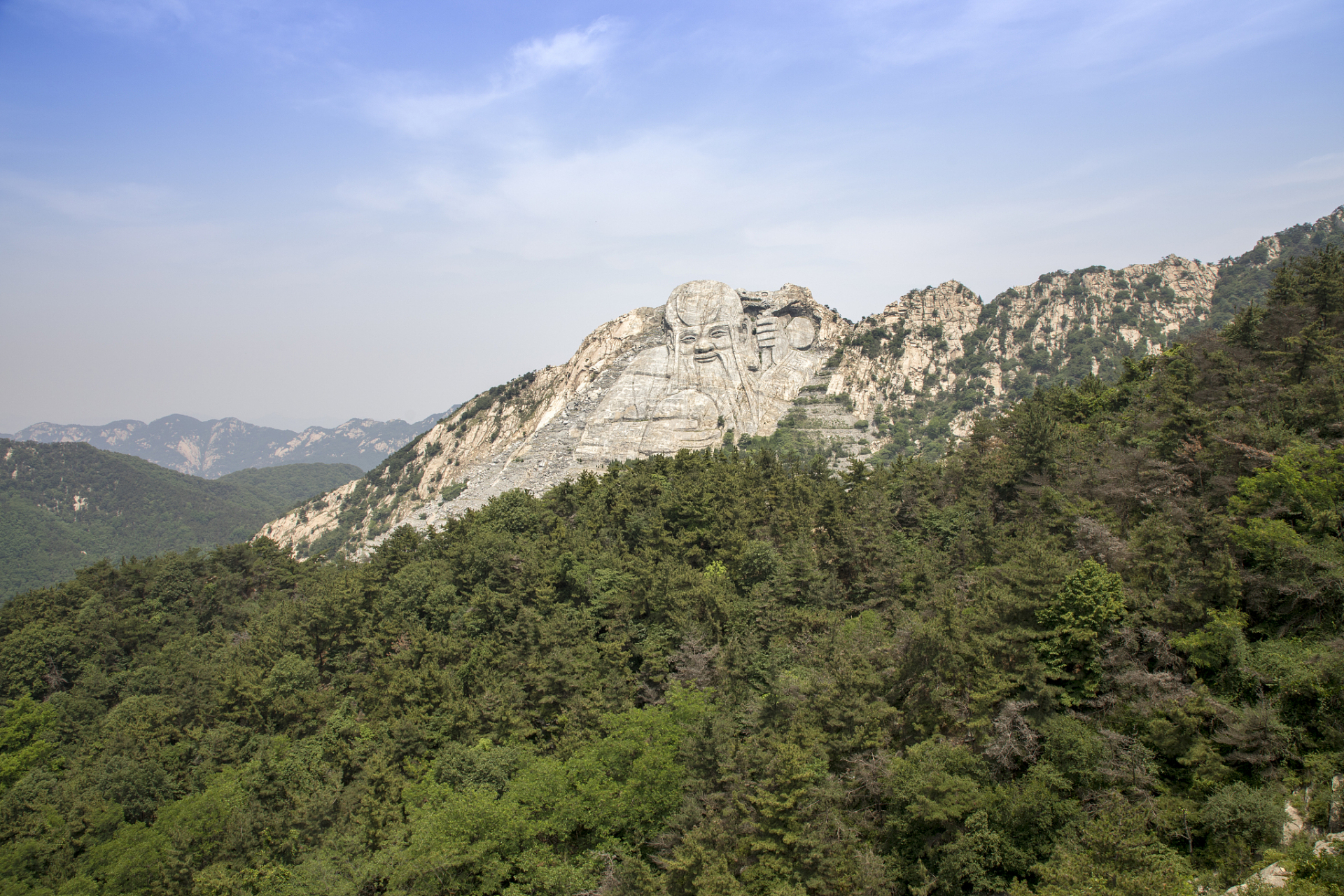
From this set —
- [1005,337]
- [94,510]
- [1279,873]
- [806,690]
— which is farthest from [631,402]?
[94,510]

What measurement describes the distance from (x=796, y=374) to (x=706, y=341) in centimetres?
1431

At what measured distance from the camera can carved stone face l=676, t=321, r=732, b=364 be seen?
86.0m

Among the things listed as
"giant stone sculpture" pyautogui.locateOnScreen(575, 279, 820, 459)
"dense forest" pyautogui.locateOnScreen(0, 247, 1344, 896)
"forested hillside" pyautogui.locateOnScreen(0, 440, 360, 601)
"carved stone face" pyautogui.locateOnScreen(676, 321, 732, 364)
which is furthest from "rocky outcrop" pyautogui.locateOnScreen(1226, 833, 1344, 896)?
"forested hillside" pyautogui.locateOnScreen(0, 440, 360, 601)

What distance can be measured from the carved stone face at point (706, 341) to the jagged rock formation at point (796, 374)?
0.19 meters

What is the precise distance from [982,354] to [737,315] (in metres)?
36.9

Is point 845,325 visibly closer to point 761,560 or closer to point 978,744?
point 761,560

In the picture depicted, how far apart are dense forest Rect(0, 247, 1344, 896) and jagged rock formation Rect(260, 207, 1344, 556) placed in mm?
38212

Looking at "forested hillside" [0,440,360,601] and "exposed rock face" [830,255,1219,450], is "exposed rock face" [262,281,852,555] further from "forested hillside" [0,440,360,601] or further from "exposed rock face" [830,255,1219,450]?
"forested hillside" [0,440,360,601]

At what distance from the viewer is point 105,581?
163ft

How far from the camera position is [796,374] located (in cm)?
9175

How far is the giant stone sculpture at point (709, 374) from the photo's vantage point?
80.8 m

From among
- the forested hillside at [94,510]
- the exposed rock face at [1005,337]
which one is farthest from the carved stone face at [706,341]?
the forested hillside at [94,510]

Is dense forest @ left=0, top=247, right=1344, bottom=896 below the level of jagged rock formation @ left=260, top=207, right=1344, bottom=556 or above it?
below

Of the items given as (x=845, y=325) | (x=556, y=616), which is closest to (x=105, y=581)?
(x=556, y=616)
